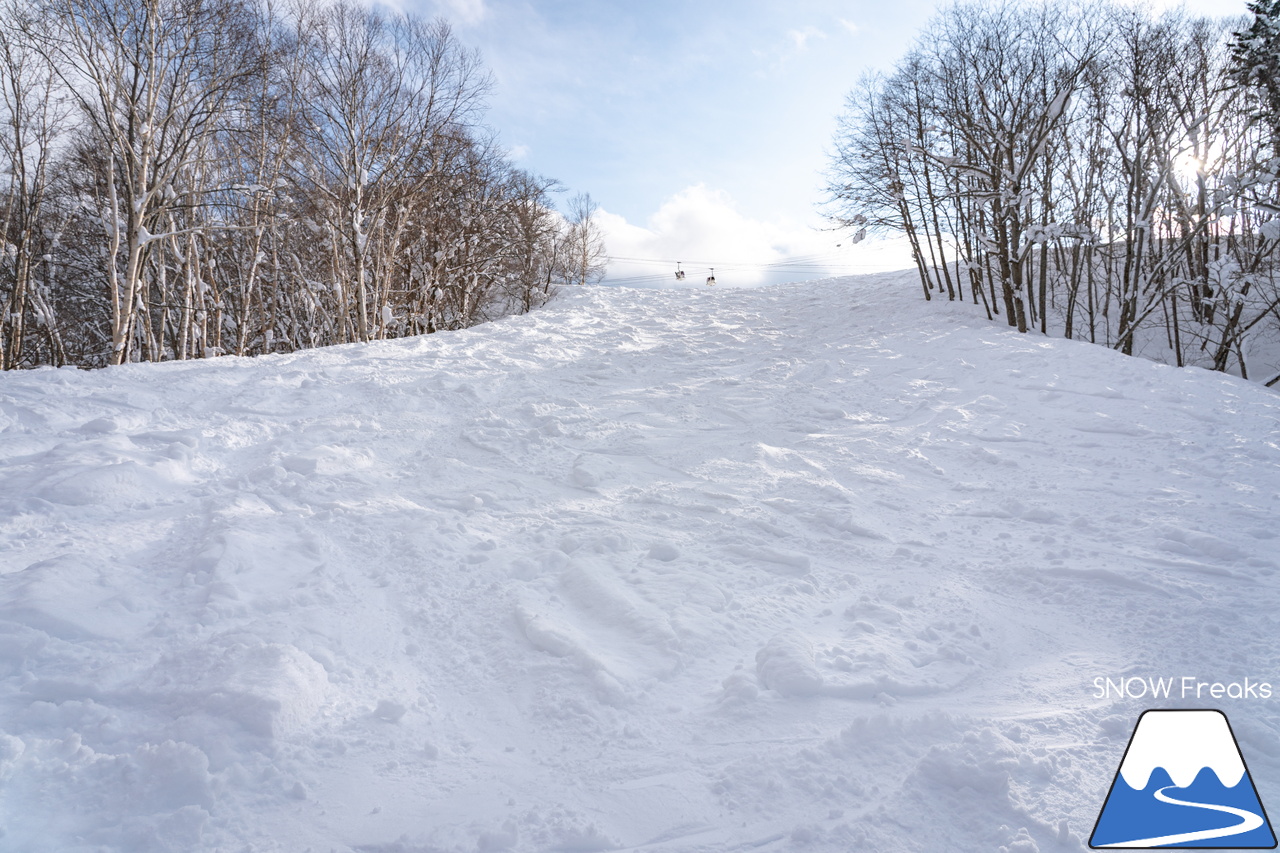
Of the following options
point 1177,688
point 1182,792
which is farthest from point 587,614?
point 1177,688

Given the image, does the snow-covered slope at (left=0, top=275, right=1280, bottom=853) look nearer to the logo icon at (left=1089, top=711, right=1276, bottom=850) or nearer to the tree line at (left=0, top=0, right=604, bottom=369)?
the logo icon at (left=1089, top=711, right=1276, bottom=850)

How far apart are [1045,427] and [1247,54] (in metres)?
12.9

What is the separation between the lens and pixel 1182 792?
2.12 meters

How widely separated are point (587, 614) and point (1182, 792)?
2556 millimetres

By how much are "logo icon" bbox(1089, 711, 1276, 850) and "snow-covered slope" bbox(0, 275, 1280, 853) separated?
0.27 ft

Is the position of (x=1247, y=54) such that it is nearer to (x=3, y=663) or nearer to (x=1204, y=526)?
(x=1204, y=526)

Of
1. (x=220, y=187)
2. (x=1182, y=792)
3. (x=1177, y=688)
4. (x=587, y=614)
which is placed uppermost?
(x=220, y=187)

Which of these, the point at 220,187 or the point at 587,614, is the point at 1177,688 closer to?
the point at 587,614

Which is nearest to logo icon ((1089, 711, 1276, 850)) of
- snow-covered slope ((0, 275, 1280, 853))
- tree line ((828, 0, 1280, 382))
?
snow-covered slope ((0, 275, 1280, 853))

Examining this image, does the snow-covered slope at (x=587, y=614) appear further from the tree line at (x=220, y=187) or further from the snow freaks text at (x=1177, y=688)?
the tree line at (x=220, y=187)

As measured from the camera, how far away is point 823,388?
8016 mm

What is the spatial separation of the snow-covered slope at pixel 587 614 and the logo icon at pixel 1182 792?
82 millimetres

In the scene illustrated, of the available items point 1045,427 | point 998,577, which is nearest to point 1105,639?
point 998,577

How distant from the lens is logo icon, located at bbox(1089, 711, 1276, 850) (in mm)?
1931
